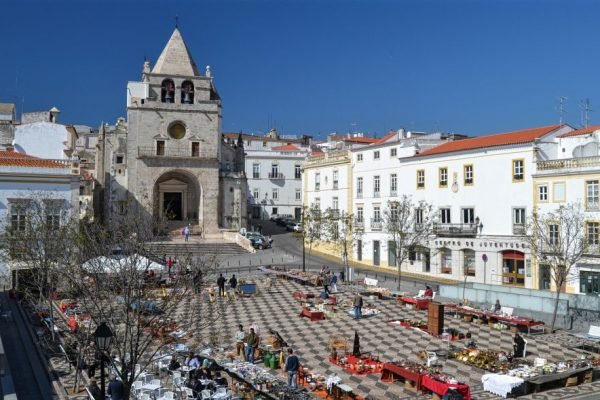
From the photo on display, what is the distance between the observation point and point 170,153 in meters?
51.9

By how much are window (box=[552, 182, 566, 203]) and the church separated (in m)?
28.8

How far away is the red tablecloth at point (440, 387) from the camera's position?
45.7 feet

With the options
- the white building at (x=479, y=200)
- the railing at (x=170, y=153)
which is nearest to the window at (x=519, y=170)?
the white building at (x=479, y=200)

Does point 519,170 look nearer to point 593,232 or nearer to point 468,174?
point 468,174

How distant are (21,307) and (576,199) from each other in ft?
92.8

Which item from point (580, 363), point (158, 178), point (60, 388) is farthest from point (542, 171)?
point (158, 178)

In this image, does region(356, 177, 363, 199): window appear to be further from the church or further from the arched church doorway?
the arched church doorway

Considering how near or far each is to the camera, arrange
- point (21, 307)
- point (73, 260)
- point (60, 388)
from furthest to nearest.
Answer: point (21, 307) → point (73, 260) → point (60, 388)

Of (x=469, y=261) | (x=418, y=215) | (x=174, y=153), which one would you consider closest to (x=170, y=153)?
(x=174, y=153)

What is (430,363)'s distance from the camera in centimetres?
1698

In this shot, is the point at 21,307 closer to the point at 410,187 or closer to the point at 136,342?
the point at 136,342

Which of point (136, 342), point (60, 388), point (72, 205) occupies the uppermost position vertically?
point (72, 205)

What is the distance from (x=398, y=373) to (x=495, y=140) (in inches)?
988

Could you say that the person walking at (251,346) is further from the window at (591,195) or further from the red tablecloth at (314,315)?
the window at (591,195)
